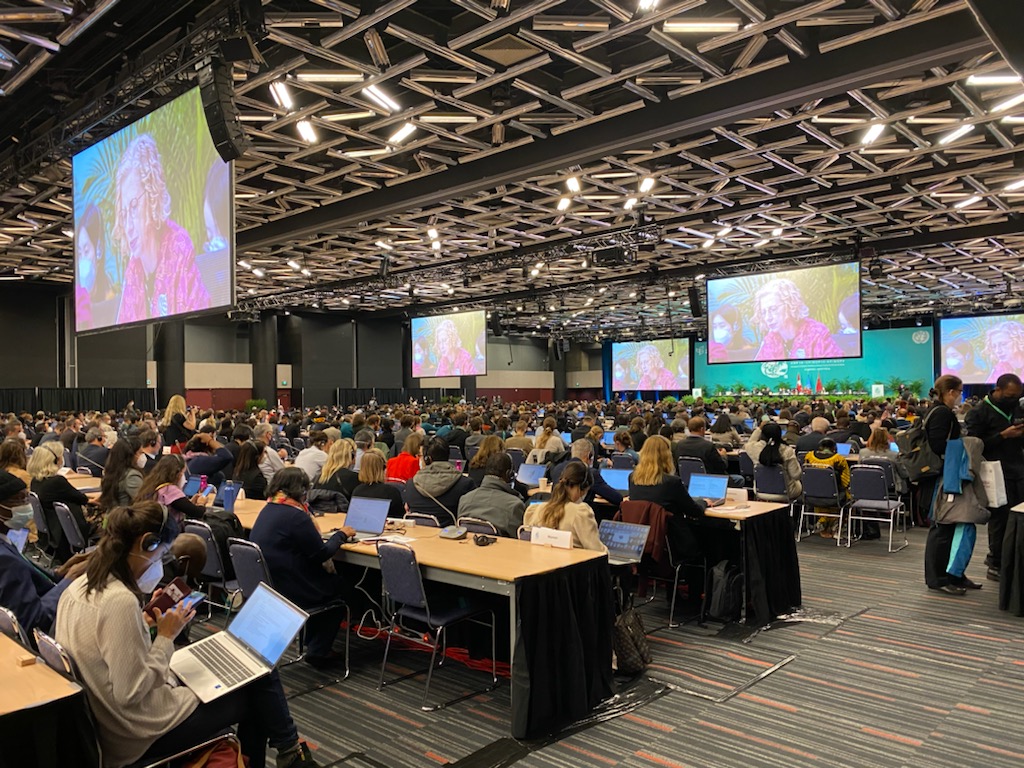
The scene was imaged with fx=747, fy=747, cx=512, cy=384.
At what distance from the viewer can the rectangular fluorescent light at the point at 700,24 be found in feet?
19.4

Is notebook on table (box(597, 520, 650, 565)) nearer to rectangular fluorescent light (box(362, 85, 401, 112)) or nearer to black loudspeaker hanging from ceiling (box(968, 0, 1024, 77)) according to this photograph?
black loudspeaker hanging from ceiling (box(968, 0, 1024, 77))

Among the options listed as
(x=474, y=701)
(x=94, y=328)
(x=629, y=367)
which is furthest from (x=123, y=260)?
(x=629, y=367)

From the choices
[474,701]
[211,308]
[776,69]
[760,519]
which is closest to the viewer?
[474,701]

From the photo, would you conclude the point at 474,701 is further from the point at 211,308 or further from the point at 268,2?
the point at 268,2

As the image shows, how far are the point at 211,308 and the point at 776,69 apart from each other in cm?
529

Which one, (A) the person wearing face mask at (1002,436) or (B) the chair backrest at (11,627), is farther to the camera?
(A) the person wearing face mask at (1002,436)

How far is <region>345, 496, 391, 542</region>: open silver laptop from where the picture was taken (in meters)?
5.03

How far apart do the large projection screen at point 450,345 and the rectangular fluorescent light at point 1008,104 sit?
44.7 feet

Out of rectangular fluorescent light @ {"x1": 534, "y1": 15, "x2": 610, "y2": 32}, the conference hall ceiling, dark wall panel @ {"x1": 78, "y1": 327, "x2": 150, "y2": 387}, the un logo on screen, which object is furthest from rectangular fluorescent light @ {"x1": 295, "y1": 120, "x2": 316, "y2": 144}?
the un logo on screen

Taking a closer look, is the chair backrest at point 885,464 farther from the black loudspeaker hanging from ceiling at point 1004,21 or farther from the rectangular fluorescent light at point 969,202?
the rectangular fluorescent light at point 969,202

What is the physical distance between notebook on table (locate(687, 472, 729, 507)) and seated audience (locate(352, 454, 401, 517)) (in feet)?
7.86

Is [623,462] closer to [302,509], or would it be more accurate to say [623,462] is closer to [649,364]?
[302,509]

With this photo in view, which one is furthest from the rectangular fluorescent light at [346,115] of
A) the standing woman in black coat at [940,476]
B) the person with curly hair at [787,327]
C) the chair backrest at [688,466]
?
the person with curly hair at [787,327]

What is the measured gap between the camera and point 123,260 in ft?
23.0
